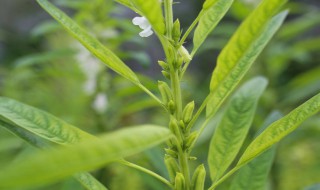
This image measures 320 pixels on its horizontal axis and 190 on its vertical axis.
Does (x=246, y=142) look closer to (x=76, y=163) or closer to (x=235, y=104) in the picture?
(x=235, y=104)

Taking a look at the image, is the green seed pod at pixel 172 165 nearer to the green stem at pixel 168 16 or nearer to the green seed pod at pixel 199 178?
the green seed pod at pixel 199 178

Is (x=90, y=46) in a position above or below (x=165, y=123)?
above

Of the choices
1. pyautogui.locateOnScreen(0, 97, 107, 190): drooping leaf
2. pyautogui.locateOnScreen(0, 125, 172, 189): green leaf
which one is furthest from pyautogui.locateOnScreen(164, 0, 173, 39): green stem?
pyautogui.locateOnScreen(0, 125, 172, 189): green leaf

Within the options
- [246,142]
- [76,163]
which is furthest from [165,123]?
[76,163]

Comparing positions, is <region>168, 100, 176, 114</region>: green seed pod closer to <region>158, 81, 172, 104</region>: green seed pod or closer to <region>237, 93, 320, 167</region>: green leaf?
<region>158, 81, 172, 104</region>: green seed pod

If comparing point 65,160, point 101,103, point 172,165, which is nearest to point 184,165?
point 172,165

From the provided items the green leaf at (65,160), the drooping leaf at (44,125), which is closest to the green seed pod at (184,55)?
the drooping leaf at (44,125)
